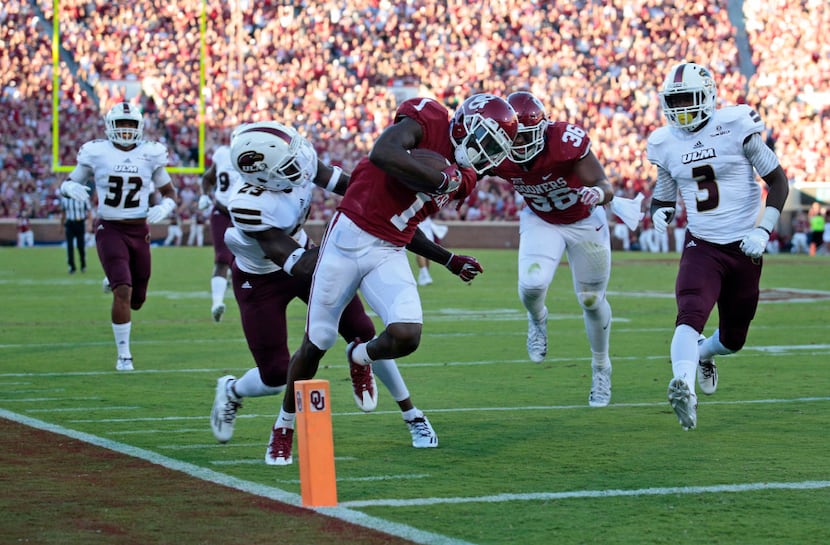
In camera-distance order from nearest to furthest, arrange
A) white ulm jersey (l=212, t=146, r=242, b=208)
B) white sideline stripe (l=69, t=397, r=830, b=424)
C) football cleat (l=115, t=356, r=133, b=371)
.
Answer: white sideline stripe (l=69, t=397, r=830, b=424) → football cleat (l=115, t=356, r=133, b=371) → white ulm jersey (l=212, t=146, r=242, b=208)

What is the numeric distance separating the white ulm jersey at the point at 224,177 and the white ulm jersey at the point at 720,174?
6.91 metres

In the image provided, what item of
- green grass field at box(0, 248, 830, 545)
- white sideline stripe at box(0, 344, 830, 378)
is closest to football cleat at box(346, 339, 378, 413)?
green grass field at box(0, 248, 830, 545)

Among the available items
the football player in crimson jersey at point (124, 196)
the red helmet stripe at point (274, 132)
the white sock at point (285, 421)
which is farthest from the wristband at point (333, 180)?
the football player in crimson jersey at point (124, 196)

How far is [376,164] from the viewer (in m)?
5.71

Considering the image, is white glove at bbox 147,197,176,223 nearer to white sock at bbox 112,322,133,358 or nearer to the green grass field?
white sock at bbox 112,322,133,358

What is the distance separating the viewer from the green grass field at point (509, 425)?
4.76 metres

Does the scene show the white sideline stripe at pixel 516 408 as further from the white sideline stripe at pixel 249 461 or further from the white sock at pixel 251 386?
the white sideline stripe at pixel 249 461

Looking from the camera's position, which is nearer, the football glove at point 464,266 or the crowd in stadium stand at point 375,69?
the football glove at point 464,266

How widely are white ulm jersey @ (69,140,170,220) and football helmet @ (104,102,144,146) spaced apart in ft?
0.38

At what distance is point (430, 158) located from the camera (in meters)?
5.70

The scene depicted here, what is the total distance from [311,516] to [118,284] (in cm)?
559

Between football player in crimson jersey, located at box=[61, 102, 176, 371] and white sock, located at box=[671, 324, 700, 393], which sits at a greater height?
white sock, located at box=[671, 324, 700, 393]

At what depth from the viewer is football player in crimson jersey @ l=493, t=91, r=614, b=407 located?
7.68 metres

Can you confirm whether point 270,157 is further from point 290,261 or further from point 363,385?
point 363,385
